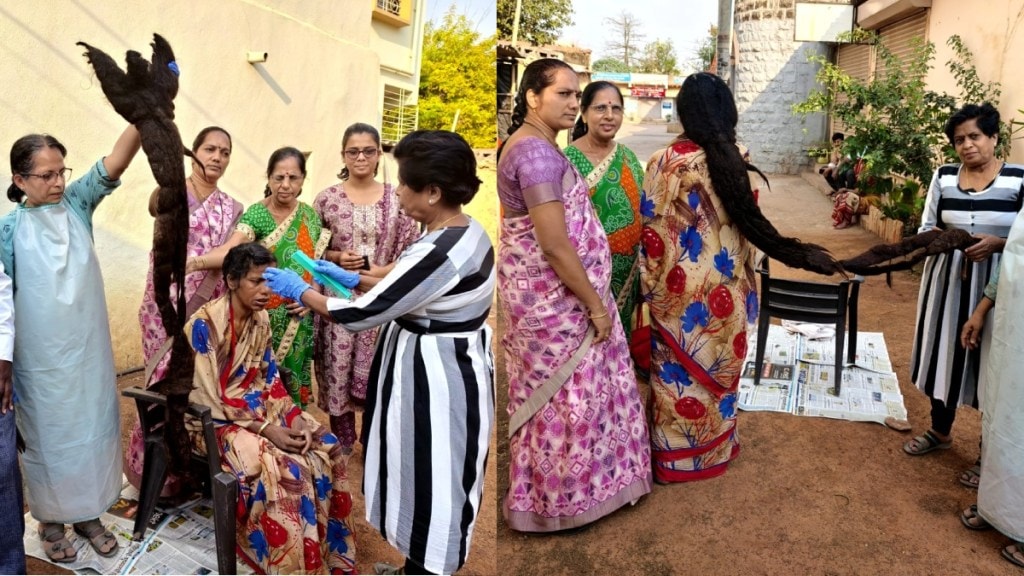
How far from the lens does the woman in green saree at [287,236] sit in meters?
2.39

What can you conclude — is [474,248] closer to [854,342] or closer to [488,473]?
[488,473]

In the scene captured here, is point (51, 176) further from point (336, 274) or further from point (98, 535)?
point (98, 535)

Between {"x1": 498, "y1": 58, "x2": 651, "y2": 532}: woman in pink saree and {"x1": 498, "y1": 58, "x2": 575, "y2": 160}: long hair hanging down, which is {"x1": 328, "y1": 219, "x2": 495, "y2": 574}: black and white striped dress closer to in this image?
{"x1": 498, "y1": 58, "x2": 651, "y2": 532}: woman in pink saree

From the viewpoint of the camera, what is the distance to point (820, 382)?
12.2ft

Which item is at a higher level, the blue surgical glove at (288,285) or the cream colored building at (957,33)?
the cream colored building at (957,33)

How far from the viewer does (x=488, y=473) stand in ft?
9.11

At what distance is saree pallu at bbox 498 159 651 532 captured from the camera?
2287mm

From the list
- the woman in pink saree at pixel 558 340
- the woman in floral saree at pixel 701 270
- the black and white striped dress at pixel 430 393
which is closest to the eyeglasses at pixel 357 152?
the woman in pink saree at pixel 558 340

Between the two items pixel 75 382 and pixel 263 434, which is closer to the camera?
pixel 75 382

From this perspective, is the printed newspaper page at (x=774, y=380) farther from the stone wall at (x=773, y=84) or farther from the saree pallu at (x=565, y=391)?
the stone wall at (x=773, y=84)

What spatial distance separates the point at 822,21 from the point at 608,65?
1889 millimetres

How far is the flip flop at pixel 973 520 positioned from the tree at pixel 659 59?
2523 millimetres

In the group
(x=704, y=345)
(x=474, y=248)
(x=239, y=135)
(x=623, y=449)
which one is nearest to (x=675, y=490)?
(x=623, y=449)

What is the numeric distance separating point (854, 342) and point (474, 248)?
278 centimetres
